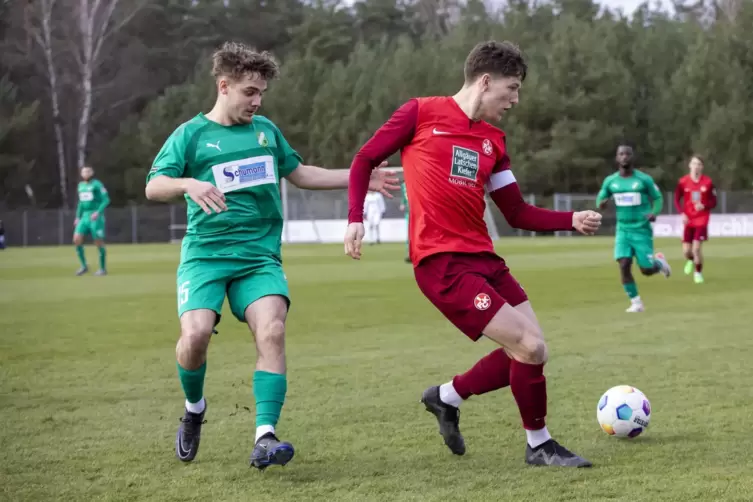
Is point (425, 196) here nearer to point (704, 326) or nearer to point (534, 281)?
point (704, 326)

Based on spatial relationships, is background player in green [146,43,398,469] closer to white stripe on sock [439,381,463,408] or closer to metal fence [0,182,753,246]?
white stripe on sock [439,381,463,408]

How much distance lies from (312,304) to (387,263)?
10.7 metres

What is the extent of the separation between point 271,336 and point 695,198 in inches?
609

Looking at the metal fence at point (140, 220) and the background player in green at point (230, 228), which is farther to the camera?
the metal fence at point (140, 220)


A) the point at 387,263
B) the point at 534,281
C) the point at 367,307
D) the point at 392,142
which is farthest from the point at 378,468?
the point at 387,263

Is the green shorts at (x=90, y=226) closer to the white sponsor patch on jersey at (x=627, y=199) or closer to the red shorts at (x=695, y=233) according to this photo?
the red shorts at (x=695, y=233)

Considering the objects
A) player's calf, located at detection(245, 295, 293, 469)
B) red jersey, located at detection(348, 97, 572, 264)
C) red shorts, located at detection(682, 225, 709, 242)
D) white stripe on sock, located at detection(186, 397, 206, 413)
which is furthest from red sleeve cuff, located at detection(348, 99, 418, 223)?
red shorts, located at detection(682, 225, 709, 242)

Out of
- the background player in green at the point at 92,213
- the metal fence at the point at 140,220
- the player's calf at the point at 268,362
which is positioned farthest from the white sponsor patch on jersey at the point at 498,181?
the metal fence at the point at 140,220

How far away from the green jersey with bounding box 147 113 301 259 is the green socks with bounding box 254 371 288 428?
0.64 m

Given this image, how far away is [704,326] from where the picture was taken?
11.4 meters

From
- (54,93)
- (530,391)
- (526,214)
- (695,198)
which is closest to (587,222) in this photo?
(526,214)

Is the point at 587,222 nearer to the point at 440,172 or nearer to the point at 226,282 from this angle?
the point at 440,172

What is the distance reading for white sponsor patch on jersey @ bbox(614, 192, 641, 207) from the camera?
45.0 ft

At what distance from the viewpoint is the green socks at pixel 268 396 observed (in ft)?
17.0
